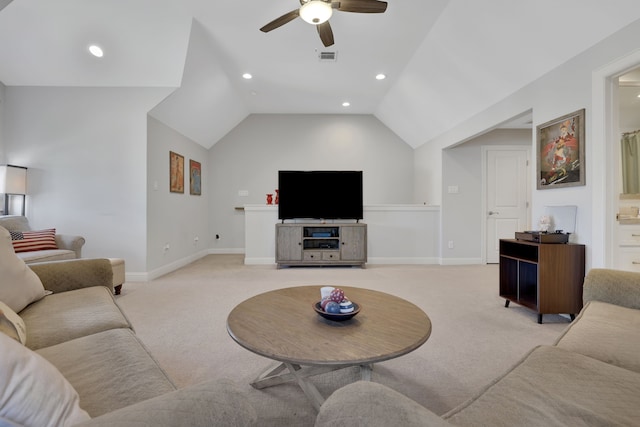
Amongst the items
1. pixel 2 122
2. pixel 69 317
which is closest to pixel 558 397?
pixel 69 317

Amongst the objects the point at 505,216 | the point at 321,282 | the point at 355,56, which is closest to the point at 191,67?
the point at 355,56

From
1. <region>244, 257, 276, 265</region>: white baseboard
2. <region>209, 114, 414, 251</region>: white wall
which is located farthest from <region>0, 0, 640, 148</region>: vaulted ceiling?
<region>244, 257, 276, 265</region>: white baseboard

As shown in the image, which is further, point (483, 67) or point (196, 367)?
point (483, 67)

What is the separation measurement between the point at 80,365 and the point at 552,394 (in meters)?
1.52

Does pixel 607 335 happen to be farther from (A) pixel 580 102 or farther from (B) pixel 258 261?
(B) pixel 258 261

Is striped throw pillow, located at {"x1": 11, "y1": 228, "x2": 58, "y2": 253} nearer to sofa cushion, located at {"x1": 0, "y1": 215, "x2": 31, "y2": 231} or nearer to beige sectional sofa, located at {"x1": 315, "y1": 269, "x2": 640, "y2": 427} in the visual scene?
sofa cushion, located at {"x1": 0, "y1": 215, "x2": 31, "y2": 231}

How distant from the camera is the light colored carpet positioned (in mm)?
1571

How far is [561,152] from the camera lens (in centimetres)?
266

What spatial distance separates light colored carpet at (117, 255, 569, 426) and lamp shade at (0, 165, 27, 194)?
181 cm

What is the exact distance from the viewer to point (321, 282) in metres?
3.90

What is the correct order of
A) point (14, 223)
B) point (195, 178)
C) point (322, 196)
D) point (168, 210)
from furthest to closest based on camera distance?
point (195, 178), point (322, 196), point (168, 210), point (14, 223)

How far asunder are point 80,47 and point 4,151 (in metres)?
1.82

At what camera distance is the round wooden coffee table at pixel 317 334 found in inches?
44.6

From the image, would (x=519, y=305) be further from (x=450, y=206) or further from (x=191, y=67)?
(x=191, y=67)
